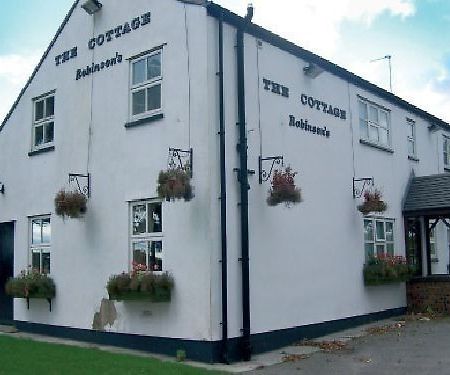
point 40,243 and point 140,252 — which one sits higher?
point 40,243

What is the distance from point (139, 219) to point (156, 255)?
90 cm

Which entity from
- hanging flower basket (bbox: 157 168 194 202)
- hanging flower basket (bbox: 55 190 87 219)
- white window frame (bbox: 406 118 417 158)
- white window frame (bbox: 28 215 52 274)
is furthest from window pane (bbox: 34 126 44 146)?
white window frame (bbox: 406 118 417 158)

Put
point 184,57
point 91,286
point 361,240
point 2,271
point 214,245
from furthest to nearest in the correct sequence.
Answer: point 2,271 < point 361,240 < point 91,286 < point 184,57 < point 214,245

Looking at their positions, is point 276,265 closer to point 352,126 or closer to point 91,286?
point 91,286

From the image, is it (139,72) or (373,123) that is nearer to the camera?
(139,72)

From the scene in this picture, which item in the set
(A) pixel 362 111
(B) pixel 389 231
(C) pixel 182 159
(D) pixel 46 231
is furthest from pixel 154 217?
(B) pixel 389 231

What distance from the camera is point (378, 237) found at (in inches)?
604

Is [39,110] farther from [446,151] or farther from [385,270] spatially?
[446,151]

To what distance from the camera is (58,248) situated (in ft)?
42.6

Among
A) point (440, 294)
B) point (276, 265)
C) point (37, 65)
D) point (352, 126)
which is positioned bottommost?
point (440, 294)

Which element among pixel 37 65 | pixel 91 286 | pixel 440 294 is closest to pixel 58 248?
pixel 91 286

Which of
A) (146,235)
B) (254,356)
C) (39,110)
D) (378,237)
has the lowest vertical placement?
(254,356)

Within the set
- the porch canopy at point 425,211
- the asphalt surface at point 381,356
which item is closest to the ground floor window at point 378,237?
the porch canopy at point 425,211

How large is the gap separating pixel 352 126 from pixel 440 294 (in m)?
5.13
